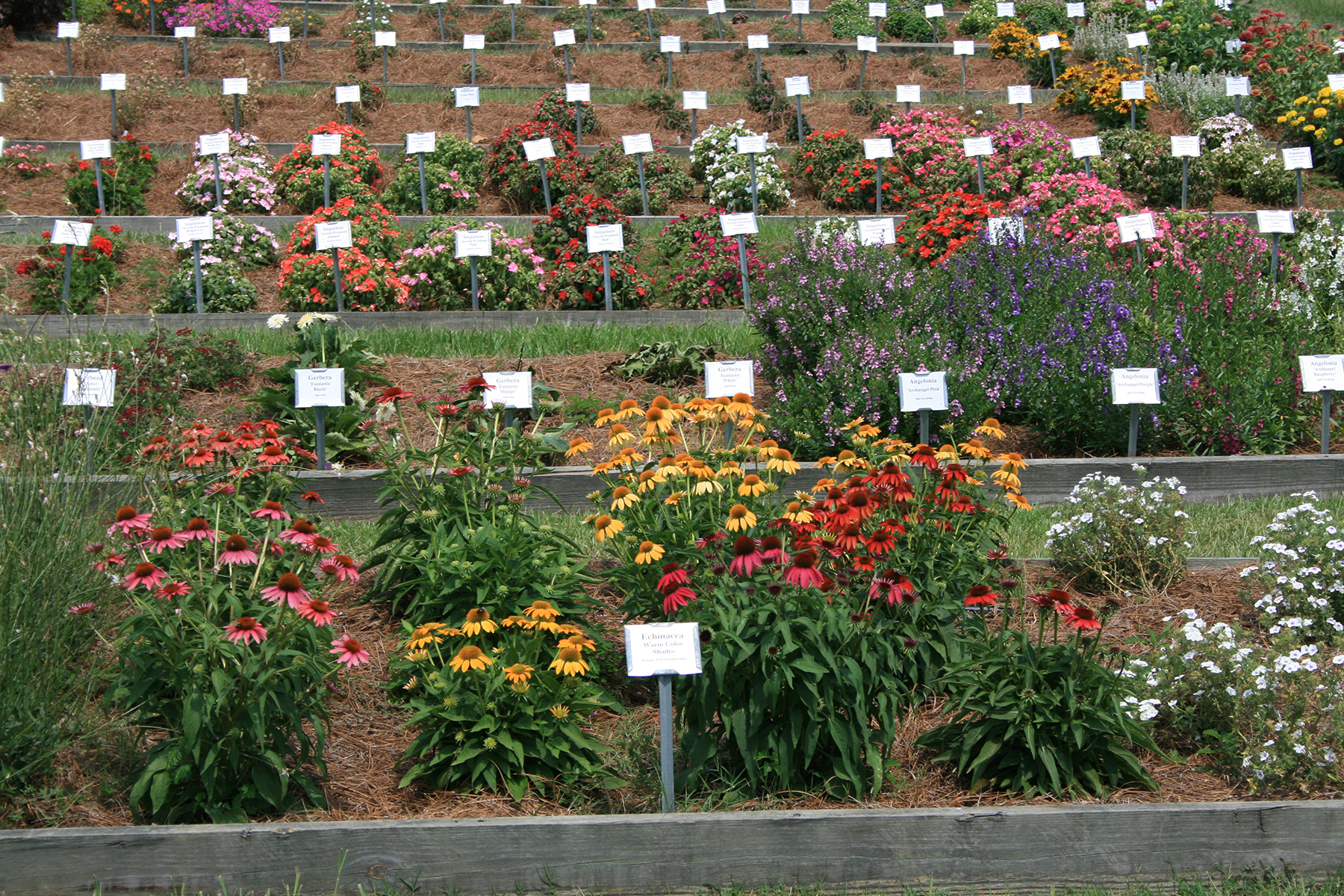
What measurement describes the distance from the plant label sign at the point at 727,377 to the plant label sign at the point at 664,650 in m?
2.87

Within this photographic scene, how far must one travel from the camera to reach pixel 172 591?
343 centimetres

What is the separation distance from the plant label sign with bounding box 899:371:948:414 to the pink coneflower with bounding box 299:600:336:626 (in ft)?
11.1

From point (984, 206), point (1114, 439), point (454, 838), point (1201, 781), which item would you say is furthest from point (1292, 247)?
point (454, 838)

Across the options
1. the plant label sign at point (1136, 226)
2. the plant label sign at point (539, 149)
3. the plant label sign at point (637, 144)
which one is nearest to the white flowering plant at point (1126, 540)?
the plant label sign at point (1136, 226)

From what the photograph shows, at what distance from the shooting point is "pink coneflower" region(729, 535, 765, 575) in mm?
3529

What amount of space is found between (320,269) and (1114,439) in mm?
5955

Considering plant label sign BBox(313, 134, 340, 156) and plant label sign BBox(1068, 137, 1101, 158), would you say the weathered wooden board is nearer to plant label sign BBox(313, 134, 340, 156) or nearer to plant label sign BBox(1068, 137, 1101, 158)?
plant label sign BBox(313, 134, 340, 156)

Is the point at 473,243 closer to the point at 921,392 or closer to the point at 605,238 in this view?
the point at 605,238

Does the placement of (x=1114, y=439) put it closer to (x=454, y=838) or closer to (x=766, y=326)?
(x=766, y=326)

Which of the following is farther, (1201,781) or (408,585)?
(408,585)

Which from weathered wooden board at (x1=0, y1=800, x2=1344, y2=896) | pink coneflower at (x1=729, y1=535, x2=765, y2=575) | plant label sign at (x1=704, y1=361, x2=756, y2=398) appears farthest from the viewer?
plant label sign at (x1=704, y1=361, x2=756, y2=398)

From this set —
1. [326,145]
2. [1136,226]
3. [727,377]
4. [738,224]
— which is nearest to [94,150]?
[326,145]

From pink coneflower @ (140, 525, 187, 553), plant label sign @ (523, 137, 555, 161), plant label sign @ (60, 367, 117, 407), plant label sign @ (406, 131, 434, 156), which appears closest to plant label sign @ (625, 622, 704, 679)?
pink coneflower @ (140, 525, 187, 553)

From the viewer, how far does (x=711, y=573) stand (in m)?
3.96
